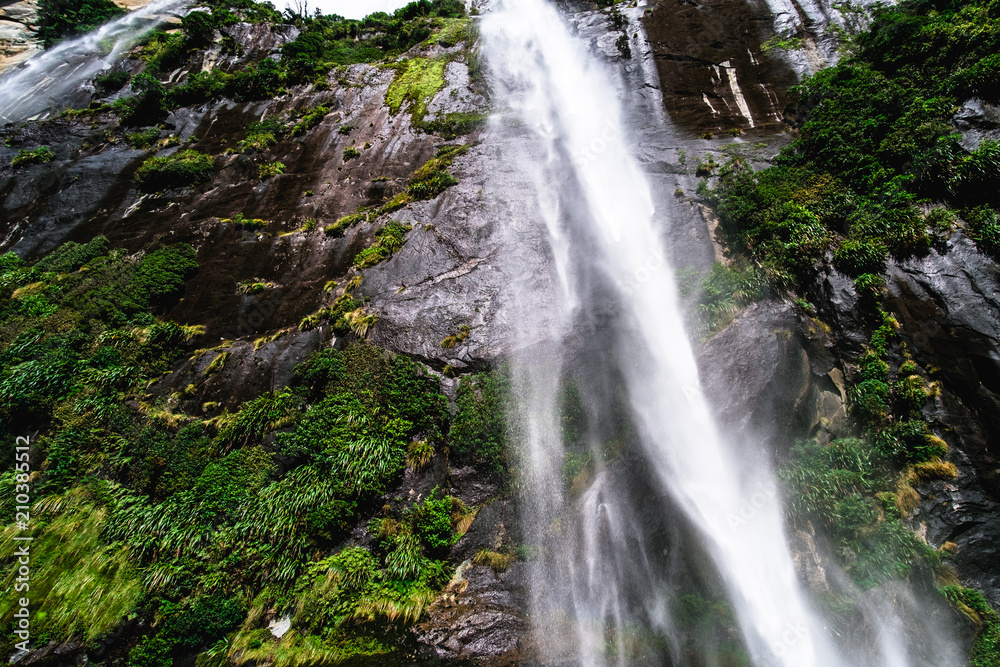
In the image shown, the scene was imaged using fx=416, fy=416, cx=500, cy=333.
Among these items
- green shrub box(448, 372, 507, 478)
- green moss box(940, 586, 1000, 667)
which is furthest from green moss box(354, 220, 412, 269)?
green moss box(940, 586, 1000, 667)

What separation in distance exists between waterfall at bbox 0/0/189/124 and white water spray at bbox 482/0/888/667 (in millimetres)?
25798

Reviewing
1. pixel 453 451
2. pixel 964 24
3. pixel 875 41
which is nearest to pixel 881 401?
pixel 453 451

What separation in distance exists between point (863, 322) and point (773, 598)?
6158mm

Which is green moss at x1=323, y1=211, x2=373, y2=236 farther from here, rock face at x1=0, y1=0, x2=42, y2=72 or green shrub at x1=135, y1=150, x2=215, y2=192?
rock face at x1=0, y1=0, x2=42, y2=72

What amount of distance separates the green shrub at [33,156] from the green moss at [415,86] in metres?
14.7

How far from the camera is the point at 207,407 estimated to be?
35.4 ft

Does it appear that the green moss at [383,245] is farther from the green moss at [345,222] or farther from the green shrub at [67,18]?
the green shrub at [67,18]

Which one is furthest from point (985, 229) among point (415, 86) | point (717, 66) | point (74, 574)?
point (415, 86)

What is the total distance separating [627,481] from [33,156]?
26688 millimetres

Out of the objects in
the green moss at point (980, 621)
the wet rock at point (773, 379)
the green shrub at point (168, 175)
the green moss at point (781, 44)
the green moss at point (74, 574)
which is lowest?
the green moss at point (74, 574)

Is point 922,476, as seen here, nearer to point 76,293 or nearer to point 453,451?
point 453,451

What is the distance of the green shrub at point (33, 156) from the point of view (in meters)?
17.7

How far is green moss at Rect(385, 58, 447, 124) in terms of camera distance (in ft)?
63.3

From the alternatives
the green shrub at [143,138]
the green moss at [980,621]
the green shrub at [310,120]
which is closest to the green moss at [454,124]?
the green shrub at [310,120]
